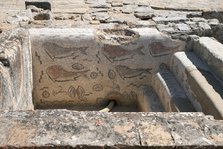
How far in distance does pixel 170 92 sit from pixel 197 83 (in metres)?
0.45

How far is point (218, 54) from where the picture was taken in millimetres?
3930

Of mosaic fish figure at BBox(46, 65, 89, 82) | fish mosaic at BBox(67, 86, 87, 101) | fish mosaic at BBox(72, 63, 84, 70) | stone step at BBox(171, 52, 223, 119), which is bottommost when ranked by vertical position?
fish mosaic at BBox(67, 86, 87, 101)

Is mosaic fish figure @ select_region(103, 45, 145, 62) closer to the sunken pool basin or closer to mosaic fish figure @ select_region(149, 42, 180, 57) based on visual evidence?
the sunken pool basin

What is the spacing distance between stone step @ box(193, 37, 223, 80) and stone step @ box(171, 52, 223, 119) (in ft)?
0.21

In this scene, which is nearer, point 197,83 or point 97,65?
point 197,83

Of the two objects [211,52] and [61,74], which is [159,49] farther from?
[61,74]

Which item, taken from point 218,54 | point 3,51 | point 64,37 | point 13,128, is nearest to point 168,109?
point 218,54

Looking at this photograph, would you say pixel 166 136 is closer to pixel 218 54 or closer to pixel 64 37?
pixel 218 54

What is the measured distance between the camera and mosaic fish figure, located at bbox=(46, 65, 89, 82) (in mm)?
4664

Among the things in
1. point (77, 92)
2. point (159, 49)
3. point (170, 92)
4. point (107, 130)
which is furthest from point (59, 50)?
point (107, 130)

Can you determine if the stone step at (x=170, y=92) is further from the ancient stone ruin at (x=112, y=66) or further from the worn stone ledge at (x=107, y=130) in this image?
the worn stone ledge at (x=107, y=130)

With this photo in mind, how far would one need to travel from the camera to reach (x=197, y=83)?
3.71m

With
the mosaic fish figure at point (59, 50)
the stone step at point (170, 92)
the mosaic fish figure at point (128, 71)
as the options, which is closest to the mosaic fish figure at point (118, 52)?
the mosaic fish figure at point (128, 71)

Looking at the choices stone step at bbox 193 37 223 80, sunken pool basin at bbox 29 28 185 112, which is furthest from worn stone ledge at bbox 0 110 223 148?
sunken pool basin at bbox 29 28 185 112
